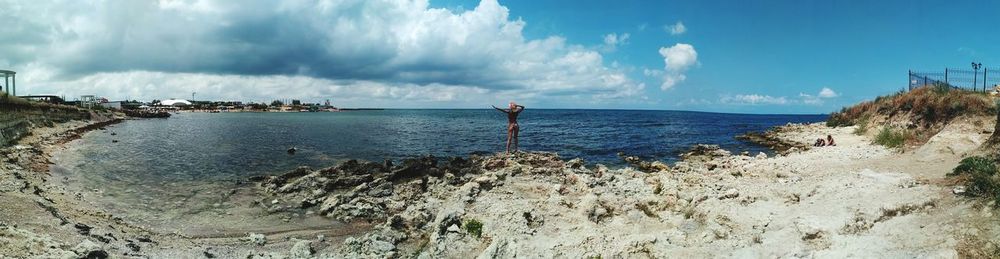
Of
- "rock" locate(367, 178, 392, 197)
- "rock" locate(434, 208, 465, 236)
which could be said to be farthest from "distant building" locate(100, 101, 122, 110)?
"rock" locate(434, 208, 465, 236)

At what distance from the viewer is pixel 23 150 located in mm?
22516

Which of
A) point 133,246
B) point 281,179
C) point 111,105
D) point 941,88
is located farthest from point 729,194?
point 111,105

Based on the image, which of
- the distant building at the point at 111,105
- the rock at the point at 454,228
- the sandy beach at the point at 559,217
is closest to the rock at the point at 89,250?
the sandy beach at the point at 559,217

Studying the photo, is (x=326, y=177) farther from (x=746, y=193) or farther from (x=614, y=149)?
(x=614, y=149)

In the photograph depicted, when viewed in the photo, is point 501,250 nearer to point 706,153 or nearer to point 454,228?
point 454,228

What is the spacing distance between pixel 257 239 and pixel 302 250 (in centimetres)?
192

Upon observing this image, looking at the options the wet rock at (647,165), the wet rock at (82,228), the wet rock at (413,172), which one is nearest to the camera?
the wet rock at (82,228)

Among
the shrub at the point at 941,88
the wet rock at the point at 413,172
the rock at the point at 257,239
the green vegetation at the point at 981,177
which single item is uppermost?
the shrub at the point at 941,88

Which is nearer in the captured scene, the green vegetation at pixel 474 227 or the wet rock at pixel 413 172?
the green vegetation at pixel 474 227

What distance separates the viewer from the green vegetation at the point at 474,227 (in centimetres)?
1026

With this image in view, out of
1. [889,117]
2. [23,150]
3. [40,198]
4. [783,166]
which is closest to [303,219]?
[40,198]

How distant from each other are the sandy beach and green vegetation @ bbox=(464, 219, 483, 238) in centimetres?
3

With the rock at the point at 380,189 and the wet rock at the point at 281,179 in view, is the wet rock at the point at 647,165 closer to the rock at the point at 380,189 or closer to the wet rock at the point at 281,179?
the rock at the point at 380,189

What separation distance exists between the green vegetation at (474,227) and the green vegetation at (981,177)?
8.53m
